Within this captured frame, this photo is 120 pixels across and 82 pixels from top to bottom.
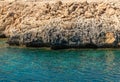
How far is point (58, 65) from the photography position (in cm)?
3334

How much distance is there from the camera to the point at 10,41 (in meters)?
42.7

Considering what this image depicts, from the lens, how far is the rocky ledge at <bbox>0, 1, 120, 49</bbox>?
40188mm

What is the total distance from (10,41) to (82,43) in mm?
8093

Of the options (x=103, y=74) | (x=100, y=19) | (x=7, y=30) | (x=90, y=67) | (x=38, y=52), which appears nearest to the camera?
(x=103, y=74)

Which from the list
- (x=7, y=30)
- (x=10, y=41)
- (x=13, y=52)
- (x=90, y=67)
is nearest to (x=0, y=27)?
(x=7, y=30)

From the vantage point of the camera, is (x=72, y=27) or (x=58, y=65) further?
(x=72, y=27)

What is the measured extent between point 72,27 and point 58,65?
8.40 m

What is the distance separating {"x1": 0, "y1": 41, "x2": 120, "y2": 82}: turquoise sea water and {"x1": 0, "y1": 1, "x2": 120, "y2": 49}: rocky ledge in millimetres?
1095

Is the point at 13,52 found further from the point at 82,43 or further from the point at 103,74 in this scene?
the point at 103,74

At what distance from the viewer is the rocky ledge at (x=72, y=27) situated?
40.2 meters

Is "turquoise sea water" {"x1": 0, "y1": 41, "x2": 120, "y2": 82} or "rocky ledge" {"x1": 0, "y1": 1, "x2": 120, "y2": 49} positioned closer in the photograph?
"turquoise sea water" {"x1": 0, "y1": 41, "x2": 120, "y2": 82}

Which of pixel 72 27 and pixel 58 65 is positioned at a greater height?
pixel 72 27

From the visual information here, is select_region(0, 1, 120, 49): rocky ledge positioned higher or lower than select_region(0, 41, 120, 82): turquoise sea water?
higher

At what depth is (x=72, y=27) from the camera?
Answer: 40.8 m
